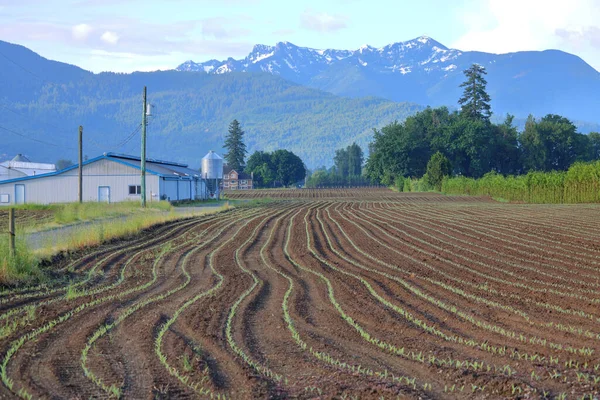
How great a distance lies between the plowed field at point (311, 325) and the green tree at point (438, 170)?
69.0 metres

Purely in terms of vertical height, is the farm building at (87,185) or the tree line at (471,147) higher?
the tree line at (471,147)

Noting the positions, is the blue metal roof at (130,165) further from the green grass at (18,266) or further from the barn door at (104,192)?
the green grass at (18,266)

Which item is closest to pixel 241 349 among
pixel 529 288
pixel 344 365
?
pixel 344 365

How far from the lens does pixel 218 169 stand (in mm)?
79125

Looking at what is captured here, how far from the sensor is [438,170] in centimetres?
8588

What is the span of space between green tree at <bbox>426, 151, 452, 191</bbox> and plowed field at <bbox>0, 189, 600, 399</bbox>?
6899cm

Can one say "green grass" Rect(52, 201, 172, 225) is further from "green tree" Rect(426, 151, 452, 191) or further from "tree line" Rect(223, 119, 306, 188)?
"tree line" Rect(223, 119, 306, 188)

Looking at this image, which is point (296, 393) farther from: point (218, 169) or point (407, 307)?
point (218, 169)

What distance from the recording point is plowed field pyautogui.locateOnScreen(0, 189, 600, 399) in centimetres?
667

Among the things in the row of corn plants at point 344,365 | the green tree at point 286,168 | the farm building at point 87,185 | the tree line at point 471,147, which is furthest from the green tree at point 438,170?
the row of corn plants at point 344,365

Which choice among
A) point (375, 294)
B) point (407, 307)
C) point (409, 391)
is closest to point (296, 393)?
point (409, 391)

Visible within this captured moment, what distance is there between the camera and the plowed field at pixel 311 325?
667cm

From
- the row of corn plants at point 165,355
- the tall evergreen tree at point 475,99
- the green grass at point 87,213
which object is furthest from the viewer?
the tall evergreen tree at point 475,99

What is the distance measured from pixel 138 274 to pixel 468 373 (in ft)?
30.0
